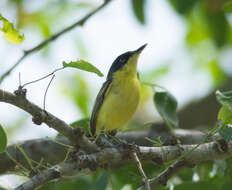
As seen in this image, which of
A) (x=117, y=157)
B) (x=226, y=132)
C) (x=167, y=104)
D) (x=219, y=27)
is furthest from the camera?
(x=219, y=27)

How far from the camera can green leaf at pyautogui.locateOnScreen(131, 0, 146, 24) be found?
490cm

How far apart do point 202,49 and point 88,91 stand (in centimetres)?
250

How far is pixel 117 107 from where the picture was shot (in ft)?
15.9

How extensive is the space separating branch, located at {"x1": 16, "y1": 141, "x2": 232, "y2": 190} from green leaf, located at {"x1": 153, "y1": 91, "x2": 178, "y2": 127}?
0.35 metres

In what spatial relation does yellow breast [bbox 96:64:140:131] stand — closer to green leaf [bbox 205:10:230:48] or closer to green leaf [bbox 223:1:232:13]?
green leaf [bbox 205:10:230:48]

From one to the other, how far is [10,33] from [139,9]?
242cm

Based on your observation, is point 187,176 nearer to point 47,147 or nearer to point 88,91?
point 47,147

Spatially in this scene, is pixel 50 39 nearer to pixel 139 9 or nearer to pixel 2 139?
pixel 139 9

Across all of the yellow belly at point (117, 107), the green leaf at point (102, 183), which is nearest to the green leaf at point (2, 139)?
the green leaf at point (102, 183)

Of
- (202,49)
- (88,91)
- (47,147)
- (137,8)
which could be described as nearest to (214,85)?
(202,49)

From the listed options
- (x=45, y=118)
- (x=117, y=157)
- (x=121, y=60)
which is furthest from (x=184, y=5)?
(x=45, y=118)

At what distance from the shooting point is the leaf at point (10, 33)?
9.22 ft

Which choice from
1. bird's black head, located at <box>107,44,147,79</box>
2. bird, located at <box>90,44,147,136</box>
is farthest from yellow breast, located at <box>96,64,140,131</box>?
bird's black head, located at <box>107,44,147,79</box>

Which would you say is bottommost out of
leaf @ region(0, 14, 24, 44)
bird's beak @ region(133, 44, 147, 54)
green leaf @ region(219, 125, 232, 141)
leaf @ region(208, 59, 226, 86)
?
leaf @ region(208, 59, 226, 86)
